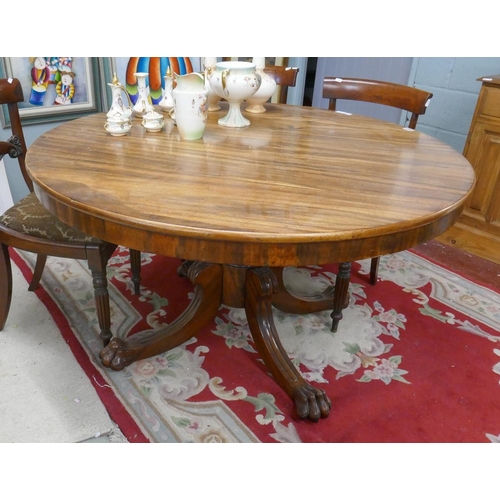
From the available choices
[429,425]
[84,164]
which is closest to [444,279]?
[429,425]

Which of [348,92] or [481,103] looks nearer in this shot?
[348,92]

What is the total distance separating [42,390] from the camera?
139cm

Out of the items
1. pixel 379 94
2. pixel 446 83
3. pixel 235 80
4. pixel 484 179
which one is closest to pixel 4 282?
pixel 235 80

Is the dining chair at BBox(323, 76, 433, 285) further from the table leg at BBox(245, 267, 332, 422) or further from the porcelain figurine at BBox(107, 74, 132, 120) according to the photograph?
the porcelain figurine at BBox(107, 74, 132, 120)

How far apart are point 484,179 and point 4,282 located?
7.12 ft

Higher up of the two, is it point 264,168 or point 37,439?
point 264,168

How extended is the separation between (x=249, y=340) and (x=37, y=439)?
0.73 metres

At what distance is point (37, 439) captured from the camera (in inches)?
48.4

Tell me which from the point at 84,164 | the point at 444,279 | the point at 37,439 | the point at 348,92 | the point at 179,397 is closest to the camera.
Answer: the point at 84,164

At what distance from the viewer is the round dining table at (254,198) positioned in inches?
32.3

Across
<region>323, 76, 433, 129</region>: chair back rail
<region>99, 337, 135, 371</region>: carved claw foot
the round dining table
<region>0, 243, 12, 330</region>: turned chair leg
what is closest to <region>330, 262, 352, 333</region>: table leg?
the round dining table

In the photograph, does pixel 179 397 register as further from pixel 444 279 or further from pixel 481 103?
pixel 481 103

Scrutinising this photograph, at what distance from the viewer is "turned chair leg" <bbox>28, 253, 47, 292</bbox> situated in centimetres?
178

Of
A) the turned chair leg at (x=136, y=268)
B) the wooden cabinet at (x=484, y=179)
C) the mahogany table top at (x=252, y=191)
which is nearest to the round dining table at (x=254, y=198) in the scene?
the mahogany table top at (x=252, y=191)
